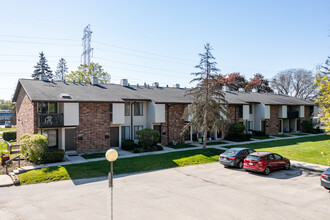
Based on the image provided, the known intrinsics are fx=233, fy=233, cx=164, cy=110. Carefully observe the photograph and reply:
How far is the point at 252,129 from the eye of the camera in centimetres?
3462

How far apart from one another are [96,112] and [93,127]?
4.58ft

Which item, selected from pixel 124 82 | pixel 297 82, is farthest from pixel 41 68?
pixel 297 82

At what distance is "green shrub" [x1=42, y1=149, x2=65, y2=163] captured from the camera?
17250mm

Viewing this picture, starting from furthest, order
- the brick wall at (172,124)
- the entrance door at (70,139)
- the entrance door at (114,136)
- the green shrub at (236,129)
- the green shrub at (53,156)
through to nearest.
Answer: the green shrub at (236,129), the brick wall at (172,124), the entrance door at (114,136), the entrance door at (70,139), the green shrub at (53,156)

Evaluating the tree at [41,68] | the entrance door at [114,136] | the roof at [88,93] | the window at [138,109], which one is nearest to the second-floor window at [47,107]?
the roof at [88,93]

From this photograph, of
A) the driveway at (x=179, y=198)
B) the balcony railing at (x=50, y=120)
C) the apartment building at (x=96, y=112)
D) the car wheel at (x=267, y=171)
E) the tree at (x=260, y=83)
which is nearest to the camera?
the driveway at (x=179, y=198)

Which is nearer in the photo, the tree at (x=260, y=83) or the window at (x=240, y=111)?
the window at (x=240, y=111)

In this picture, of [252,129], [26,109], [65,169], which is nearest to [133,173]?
[65,169]

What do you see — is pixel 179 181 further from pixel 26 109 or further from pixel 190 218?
pixel 26 109

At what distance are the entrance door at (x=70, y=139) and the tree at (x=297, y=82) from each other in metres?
57.7

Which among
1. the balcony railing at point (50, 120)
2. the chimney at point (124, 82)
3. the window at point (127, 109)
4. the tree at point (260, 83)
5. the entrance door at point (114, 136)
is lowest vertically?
the entrance door at point (114, 136)

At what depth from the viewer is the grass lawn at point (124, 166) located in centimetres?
1430

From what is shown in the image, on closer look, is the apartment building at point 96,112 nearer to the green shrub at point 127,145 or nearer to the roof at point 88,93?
the roof at point 88,93

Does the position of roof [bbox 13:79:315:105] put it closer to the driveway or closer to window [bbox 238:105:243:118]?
window [bbox 238:105:243:118]
